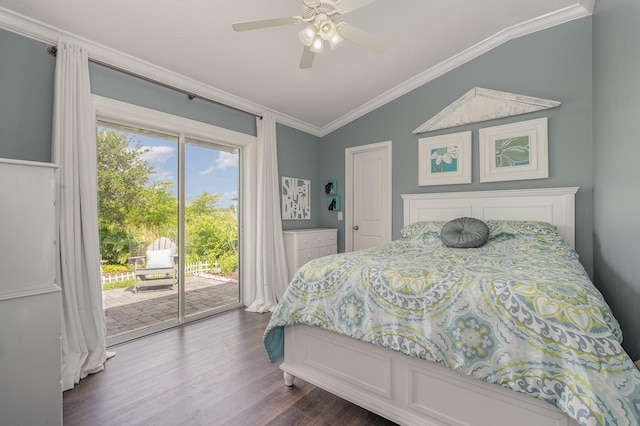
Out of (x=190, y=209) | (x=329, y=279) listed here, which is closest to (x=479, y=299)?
(x=329, y=279)

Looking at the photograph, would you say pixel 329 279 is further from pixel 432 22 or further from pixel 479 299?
pixel 432 22

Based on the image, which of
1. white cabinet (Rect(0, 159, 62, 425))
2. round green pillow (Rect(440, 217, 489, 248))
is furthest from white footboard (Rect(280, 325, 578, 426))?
round green pillow (Rect(440, 217, 489, 248))

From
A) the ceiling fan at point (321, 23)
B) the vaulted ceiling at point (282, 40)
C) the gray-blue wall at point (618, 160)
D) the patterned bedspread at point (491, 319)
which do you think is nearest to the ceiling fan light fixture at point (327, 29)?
the ceiling fan at point (321, 23)

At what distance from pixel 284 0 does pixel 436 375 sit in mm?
2695

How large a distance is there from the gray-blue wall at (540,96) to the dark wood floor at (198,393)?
8.26ft

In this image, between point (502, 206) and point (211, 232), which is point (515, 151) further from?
point (211, 232)

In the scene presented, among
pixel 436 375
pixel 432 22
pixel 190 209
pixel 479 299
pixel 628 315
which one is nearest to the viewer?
pixel 479 299

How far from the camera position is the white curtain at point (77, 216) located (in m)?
2.17

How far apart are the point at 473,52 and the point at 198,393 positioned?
164 inches

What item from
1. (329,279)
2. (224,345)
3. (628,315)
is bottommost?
(224,345)

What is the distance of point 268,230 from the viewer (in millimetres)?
3791

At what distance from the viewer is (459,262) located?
1888 millimetres

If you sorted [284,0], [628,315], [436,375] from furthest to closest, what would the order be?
[284,0]
[628,315]
[436,375]

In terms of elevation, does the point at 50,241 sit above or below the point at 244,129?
below
